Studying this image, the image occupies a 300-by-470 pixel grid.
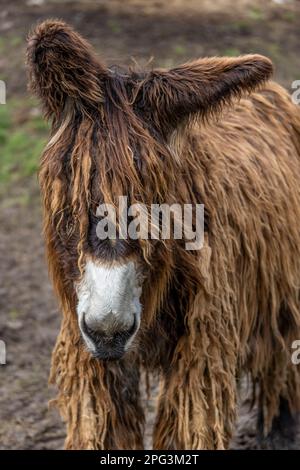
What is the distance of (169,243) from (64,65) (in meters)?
0.81

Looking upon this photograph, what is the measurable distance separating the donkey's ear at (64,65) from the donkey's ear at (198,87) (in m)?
0.21

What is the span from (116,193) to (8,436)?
236cm

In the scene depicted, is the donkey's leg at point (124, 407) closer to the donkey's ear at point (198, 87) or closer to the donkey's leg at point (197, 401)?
the donkey's leg at point (197, 401)

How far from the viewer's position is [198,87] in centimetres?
386

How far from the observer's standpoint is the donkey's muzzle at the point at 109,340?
372 cm

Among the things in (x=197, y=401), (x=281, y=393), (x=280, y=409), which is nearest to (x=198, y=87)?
(x=197, y=401)

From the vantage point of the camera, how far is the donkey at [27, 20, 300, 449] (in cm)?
379

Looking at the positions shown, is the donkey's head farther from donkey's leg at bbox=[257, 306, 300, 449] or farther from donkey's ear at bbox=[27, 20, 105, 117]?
donkey's leg at bbox=[257, 306, 300, 449]

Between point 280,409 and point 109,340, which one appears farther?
point 280,409

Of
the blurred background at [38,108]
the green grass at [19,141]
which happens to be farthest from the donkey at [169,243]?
the green grass at [19,141]

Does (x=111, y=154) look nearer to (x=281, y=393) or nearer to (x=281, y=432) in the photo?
(x=281, y=393)

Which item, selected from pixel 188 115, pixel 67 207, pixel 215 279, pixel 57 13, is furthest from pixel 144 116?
pixel 57 13

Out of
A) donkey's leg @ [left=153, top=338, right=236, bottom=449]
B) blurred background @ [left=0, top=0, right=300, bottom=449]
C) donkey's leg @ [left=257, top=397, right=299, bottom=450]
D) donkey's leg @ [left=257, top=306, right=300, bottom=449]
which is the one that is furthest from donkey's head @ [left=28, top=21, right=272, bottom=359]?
blurred background @ [left=0, top=0, right=300, bottom=449]
